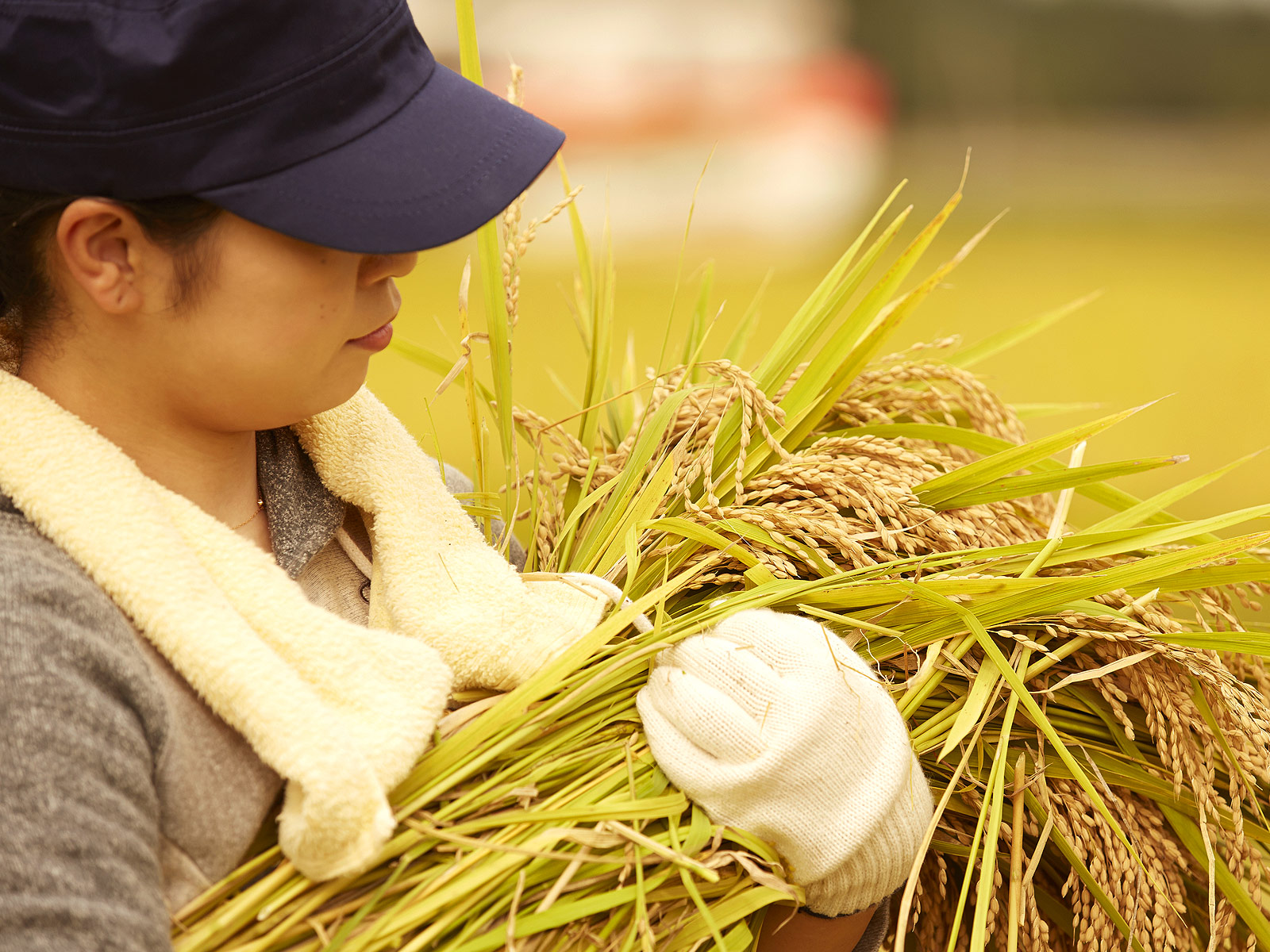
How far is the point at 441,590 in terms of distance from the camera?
86 cm

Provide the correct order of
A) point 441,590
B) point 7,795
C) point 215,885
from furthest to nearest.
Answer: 1. point 441,590
2. point 215,885
3. point 7,795

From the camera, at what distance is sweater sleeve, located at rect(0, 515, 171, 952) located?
574mm

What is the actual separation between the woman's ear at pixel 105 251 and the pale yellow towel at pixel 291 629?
95 mm

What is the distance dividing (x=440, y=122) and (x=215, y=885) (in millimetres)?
570

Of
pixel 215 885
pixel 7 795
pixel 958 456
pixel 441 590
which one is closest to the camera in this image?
pixel 7 795

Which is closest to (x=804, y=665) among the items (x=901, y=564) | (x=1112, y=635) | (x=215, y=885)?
(x=901, y=564)

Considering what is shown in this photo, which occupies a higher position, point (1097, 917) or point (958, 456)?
point (958, 456)

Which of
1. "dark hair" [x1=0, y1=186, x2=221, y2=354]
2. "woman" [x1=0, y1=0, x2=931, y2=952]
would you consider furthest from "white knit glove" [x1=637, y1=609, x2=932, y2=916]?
"dark hair" [x1=0, y1=186, x2=221, y2=354]

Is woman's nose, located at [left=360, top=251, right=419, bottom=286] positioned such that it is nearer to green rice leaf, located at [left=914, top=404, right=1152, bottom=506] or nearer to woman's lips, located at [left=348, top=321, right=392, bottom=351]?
woman's lips, located at [left=348, top=321, right=392, bottom=351]

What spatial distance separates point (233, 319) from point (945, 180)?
45.5 feet

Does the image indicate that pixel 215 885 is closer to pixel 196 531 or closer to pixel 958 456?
pixel 196 531

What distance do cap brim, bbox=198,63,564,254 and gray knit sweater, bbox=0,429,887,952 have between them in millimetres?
284

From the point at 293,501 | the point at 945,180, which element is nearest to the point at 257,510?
the point at 293,501

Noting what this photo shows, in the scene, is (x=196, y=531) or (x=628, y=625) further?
(x=628, y=625)
